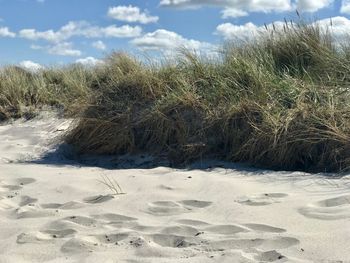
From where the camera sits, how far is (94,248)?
3391 millimetres

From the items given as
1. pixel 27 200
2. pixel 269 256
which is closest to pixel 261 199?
pixel 269 256

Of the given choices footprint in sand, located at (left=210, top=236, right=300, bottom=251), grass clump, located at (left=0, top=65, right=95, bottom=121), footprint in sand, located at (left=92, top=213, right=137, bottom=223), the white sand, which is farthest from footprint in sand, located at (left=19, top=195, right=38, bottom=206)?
grass clump, located at (left=0, top=65, right=95, bottom=121)

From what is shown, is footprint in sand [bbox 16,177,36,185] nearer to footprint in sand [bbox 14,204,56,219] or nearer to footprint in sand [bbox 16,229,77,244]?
footprint in sand [bbox 14,204,56,219]

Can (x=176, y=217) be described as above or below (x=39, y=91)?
below

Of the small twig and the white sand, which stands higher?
the small twig

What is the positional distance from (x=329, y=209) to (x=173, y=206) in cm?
117

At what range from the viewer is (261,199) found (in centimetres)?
418

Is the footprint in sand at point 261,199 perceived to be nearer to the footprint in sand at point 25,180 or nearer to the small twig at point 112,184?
the small twig at point 112,184

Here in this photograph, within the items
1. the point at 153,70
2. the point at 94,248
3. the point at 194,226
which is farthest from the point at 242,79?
the point at 94,248

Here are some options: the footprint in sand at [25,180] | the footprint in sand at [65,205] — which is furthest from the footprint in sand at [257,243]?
the footprint in sand at [25,180]

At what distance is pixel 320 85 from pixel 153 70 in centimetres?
260

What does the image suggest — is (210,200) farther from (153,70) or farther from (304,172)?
(153,70)

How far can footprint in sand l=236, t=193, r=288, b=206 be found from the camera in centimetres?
408

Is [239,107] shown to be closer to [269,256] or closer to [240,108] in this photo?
[240,108]
